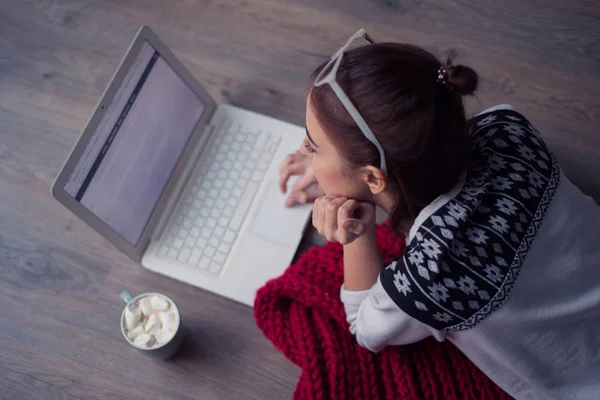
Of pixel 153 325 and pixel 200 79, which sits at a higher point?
pixel 200 79

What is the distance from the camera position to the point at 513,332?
2.14 ft

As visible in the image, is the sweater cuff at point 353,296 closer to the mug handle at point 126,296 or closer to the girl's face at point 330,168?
the girl's face at point 330,168

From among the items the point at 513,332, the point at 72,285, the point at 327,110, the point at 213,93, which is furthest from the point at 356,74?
the point at 72,285

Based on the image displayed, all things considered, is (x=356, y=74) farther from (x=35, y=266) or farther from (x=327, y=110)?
(x=35, y=266)

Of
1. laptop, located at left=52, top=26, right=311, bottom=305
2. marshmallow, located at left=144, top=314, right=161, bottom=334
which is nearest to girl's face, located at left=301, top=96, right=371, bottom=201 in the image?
laptop, located at left=52, top=26, right=311, bottom=305

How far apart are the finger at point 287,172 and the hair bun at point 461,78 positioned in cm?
36

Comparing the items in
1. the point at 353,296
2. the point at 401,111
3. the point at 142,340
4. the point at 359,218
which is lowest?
the point at 142,340

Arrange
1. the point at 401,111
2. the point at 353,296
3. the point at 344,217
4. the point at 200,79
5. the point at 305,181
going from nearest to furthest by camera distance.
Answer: the point at 401,111
the point at 344,217
the point at 353,296
the point at 305,181
the point at 200,79

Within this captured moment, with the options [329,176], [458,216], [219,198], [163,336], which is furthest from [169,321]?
[458,216]

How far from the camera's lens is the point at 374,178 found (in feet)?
2.02

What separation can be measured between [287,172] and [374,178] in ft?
0.97

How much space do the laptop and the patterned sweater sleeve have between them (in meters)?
0.15

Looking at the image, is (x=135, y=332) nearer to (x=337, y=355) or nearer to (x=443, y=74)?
(x=337, y=355)

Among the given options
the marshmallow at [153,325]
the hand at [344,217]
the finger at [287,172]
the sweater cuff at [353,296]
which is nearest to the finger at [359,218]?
the hand at [344,217]
